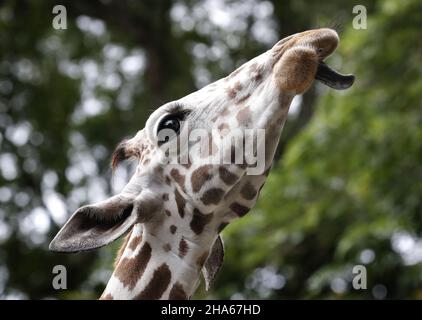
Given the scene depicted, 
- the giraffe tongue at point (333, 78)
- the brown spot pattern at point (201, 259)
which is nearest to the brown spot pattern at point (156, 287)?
the brown spot pattern at point (201, 259)

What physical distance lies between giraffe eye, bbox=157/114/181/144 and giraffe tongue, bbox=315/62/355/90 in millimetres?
677

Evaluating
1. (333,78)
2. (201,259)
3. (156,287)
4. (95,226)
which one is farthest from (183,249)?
(333,78)

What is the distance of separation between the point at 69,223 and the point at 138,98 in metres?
13.0

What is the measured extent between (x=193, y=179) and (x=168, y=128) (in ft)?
0.91

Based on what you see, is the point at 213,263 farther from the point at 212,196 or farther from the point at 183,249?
the point at 212,196

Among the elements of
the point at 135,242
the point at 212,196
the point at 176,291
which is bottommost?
the point at 176,291

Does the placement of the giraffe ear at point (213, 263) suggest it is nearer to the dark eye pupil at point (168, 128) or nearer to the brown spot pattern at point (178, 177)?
the brown spot pattern at point (178, 177)

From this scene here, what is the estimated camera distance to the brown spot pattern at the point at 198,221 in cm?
386

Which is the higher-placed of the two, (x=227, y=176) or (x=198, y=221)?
(x=227, y=176)

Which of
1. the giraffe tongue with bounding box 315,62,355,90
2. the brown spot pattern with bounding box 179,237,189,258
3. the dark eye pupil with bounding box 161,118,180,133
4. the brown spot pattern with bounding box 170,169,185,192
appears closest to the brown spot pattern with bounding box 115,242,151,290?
the brown spot pattern with bounding box 179,237,189,258

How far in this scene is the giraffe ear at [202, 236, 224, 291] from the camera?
4.35m

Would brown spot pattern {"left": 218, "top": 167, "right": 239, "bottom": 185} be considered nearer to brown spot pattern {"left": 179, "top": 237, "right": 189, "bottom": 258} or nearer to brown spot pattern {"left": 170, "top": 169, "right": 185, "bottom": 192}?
brown spot pattern {"left": 170, "top": 169, "right": 185, "bottom": 192}

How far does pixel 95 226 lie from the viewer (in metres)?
3.72

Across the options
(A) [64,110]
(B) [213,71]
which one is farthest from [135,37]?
(A) [64,110]
